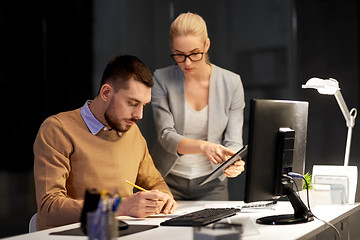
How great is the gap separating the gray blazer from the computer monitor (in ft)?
2.58

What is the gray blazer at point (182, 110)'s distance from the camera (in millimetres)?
2979

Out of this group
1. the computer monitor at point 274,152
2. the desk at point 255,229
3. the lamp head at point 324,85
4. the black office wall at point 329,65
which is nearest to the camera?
the desk at point 255,229

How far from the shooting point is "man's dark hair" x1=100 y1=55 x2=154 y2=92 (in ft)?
8.13

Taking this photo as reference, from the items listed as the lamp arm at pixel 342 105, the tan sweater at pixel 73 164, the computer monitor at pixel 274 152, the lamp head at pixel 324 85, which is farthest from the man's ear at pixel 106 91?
the lamp arm at pixel 342 105

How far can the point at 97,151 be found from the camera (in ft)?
7.95

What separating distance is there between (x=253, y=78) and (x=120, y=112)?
171cm

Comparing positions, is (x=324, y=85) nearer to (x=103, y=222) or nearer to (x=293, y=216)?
(x=293, y=216)

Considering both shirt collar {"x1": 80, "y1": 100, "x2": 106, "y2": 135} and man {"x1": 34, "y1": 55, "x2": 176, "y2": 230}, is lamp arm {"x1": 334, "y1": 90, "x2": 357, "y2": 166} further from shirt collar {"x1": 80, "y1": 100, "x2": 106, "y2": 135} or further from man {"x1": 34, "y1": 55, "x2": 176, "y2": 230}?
shirt collar {"x1": 80, "y1": 100, "x2": 106, "y2": 135}

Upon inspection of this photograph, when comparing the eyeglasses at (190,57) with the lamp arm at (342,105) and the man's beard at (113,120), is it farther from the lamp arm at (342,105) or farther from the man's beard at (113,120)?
the lamp arm at (342,105)

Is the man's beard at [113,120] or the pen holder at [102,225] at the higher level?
the man's beard at [113,120]

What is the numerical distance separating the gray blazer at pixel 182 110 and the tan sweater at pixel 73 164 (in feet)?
1.17

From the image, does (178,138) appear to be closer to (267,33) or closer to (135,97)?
(135,97)

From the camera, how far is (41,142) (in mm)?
2312

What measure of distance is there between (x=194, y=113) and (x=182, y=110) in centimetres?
7
